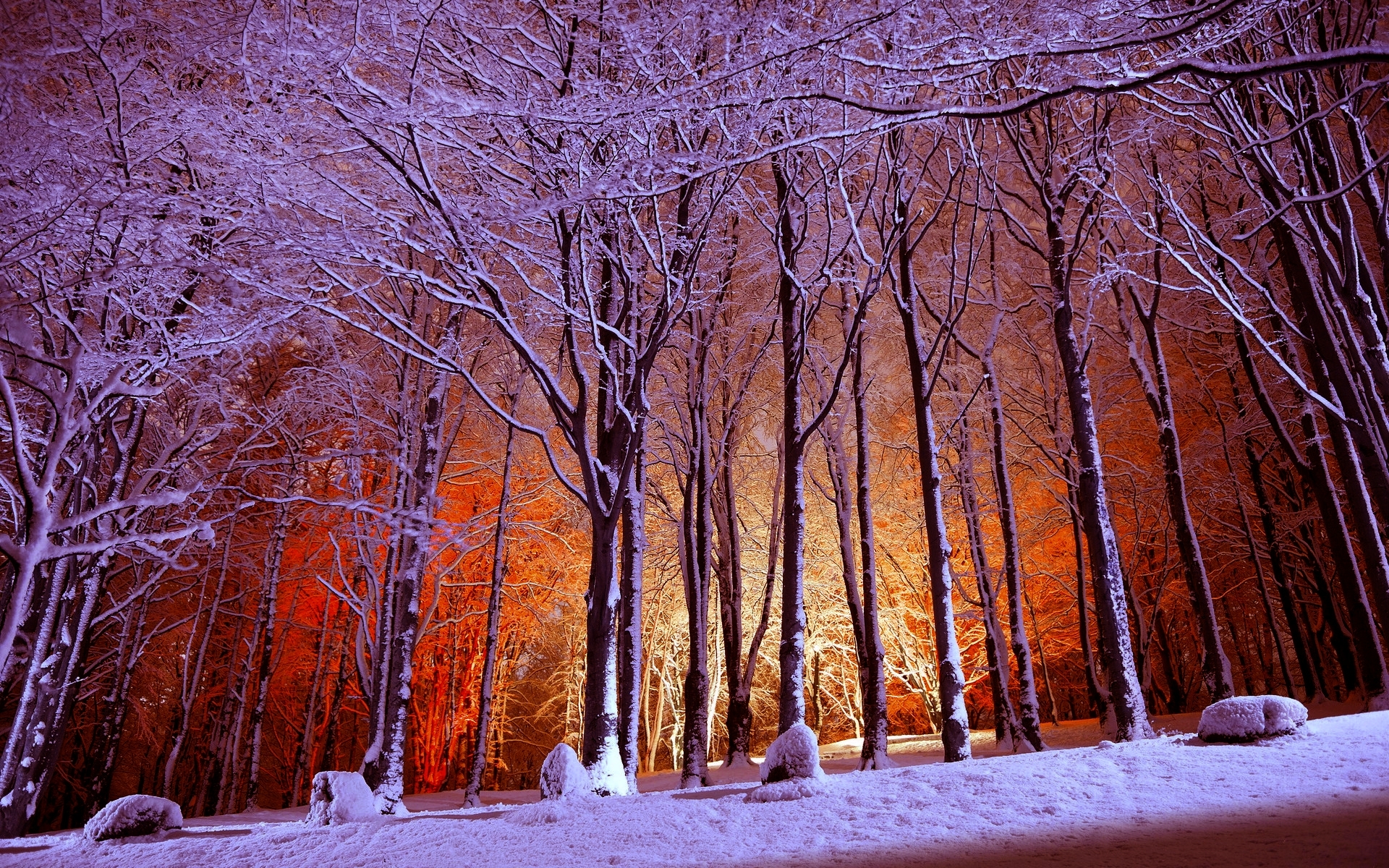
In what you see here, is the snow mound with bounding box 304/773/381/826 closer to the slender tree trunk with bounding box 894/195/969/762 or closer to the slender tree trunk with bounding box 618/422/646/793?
the slender tree trunk with bounding box 618/422/646/793

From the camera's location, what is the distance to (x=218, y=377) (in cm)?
1031

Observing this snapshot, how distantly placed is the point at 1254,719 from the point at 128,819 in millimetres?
10102

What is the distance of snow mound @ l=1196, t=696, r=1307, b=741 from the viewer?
5758 millimetres

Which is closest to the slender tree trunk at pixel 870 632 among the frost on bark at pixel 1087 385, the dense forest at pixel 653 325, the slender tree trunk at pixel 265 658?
the dense forest at pixel 653 325

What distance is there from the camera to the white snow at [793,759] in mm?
5953

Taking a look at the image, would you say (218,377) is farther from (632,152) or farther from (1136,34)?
(1136,34)

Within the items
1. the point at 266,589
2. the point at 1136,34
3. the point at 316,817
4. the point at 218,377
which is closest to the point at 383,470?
the point at 266,589

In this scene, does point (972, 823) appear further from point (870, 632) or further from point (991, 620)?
point (991, 620)

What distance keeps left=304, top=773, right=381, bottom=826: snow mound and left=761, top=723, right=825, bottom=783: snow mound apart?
3703 mm

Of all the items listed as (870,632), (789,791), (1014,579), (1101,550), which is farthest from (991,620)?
(789,791)

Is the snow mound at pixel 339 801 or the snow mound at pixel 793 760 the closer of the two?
the snow mound at pixel 793 760

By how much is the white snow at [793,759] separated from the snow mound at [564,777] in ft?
5.53

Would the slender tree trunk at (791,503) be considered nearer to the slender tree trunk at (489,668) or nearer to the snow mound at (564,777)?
the snow mound at (564,777)

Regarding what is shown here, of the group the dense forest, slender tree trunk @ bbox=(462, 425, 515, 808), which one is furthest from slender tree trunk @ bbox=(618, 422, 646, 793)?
slender tree trunk @ bbox=(462, 425, 515, 808)
